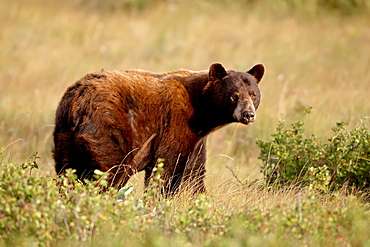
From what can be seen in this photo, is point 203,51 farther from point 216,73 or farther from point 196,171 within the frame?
point 196,171

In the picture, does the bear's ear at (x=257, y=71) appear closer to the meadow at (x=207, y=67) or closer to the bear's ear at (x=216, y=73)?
the bear's ear at (x=216, y=73)

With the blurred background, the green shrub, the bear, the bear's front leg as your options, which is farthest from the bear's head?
the blurred background

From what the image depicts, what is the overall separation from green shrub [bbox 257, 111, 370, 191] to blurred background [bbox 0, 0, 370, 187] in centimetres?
153

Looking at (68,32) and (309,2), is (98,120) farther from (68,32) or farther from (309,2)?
(309,2)

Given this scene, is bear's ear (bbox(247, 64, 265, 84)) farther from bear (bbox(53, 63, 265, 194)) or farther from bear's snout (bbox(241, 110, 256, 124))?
bear's snout (bbox(241, 110, 256, 124))

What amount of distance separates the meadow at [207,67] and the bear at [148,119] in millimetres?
329

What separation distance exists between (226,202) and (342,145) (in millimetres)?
1707

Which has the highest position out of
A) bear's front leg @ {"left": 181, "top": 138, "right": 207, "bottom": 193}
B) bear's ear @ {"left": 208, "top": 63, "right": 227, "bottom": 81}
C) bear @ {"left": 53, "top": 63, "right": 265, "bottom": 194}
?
bear's ear @ {"left": 208, "top": 63, "right": 227, "bottom": 81}

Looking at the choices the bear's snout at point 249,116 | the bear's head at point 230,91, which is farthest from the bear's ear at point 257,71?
the bear's snout at point 249,116

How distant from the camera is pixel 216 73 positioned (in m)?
6.96

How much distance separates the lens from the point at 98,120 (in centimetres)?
620

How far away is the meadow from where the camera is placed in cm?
498

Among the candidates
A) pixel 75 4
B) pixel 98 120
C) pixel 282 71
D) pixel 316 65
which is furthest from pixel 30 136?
pixel 75 4

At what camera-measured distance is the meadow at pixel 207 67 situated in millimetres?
4984
